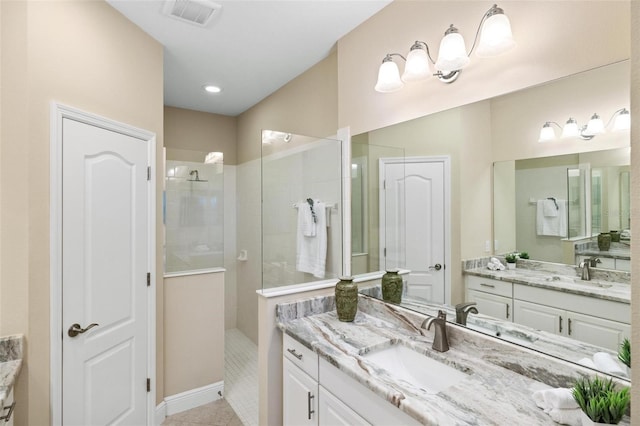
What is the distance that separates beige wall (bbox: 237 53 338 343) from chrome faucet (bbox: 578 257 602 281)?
189 centimetres

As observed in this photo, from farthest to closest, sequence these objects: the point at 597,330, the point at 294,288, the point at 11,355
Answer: the point at 294,288 → the point at 11,355 → the point at 597,330

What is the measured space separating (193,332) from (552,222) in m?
2.54

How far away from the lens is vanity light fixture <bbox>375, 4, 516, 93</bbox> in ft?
4.39

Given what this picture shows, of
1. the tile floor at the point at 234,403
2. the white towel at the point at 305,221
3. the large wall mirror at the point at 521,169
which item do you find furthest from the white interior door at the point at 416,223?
the tile floor at the point at 234,403

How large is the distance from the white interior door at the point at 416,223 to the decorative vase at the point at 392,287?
0.17 ft

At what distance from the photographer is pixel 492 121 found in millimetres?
1474

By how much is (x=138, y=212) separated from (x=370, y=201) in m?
1.57

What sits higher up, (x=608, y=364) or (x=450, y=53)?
(x=450, y=53)

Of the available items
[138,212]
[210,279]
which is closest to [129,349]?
[210,279]

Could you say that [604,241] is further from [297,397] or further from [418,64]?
[297,397]

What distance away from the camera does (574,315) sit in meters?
1.22

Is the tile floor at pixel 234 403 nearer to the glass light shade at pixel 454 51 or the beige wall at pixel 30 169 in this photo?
the beige wall at pixel 30 169

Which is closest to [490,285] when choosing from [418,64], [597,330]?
[597,330]

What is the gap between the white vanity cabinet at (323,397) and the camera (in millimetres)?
1203
